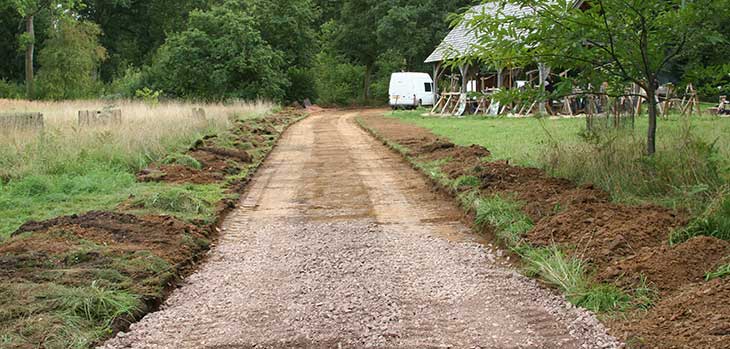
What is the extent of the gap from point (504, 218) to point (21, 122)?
12254 millimetres

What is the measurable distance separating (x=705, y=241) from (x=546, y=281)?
1359mm

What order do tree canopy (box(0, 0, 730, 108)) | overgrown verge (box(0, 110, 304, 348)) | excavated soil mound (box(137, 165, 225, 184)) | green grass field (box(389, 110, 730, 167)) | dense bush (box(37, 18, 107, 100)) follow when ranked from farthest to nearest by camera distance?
1. dense bush (box(37, 18, 107, 100))
2. green grass field (box(389, 110, 730, 167))
3. excavated soil mound (box(137, 165, 225, 184))
4. tree canopy (box(0, 0, 730, 108))
5. overgrown verge (box(0, 110, 304, 348))

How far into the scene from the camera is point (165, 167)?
13305 mm

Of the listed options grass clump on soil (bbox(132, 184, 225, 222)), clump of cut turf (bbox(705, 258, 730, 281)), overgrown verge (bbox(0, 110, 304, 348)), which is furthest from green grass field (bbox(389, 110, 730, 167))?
grass clump on soil (bbox(132, 184, 225, 222))

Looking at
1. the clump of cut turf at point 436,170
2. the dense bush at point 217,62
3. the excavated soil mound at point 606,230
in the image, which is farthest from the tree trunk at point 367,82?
the excavated soil mound at point 606,230

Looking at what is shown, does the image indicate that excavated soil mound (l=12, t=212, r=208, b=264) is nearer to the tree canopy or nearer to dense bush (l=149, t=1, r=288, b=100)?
the tree canopy

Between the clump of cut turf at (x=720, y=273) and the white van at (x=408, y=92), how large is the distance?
41142 mm

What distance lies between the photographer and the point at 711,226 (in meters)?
6.61

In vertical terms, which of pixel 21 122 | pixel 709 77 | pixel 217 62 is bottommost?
pixel 21 122

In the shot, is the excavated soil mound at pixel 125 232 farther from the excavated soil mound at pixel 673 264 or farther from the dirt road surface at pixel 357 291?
the excavated soil mound at pixel 673 264

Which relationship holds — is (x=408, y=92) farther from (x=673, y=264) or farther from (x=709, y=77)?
(x=673, y=264)

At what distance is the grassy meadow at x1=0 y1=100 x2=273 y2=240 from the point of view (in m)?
9.84

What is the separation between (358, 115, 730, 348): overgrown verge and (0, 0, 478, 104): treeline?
25073 mm

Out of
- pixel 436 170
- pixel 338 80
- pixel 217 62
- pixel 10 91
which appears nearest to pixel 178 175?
pixel 436 170
